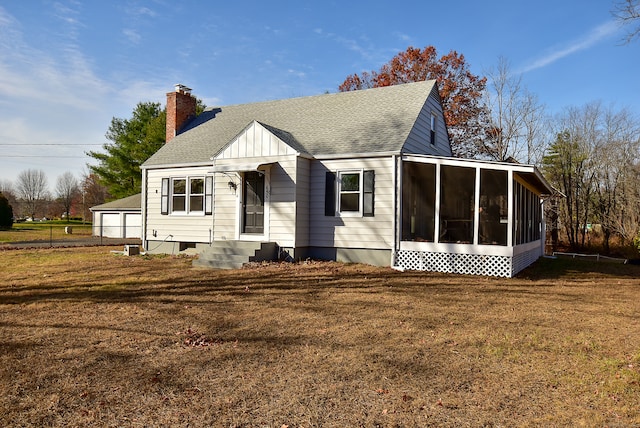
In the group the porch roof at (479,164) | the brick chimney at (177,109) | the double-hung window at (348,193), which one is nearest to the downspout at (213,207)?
the double-hung window at (348,193)

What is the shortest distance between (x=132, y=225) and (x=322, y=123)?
20903mm

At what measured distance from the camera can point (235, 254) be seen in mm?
13172

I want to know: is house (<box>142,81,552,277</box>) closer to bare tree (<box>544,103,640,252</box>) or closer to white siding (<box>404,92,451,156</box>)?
white siding (<box>404,92,451,156</box>)

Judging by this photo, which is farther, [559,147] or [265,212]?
[559,147]

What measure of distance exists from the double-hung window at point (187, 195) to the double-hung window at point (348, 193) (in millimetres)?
4462

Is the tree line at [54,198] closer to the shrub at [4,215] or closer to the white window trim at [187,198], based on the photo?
the shrub at [4,215]

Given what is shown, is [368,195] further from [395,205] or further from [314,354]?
[314,354]

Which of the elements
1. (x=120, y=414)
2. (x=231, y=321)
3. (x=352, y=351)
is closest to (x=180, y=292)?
(x=231, y=321)

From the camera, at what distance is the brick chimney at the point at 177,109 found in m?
18.9

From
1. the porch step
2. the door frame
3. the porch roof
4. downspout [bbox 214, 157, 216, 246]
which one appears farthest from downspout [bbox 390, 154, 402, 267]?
downspout [bbox 214, 157, 216, 246]

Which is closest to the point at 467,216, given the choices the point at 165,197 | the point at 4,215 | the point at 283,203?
the point at 283,203

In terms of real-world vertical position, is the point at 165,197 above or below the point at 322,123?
below

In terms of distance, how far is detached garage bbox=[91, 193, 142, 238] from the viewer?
1218 inches

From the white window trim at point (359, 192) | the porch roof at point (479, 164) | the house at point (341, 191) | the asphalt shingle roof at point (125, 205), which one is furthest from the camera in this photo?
the asphalt shingle roof at point (125, 205)
